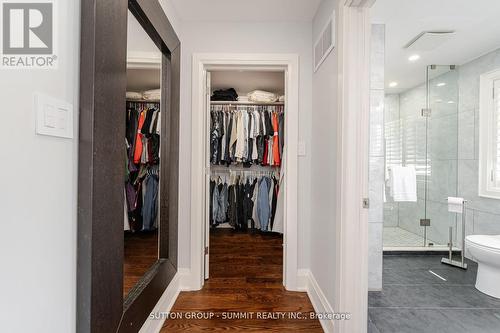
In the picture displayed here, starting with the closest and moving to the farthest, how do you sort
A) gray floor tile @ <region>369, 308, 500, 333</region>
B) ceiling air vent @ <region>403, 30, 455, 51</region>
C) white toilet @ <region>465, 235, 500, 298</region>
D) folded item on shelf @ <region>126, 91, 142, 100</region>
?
folded item on shelf @ <region>126, 91, 142, 100</region>
gray floor tile @ <region>369, 308, 500, 333</region>
white toilet @ <region>465, 235, 500, 298</region>
ceiling air vent @ <region>403, 30, 455, 51</region>

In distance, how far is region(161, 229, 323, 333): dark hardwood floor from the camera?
164 cm

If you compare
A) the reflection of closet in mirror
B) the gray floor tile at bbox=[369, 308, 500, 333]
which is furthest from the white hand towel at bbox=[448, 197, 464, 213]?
the reflection of closet in mirror

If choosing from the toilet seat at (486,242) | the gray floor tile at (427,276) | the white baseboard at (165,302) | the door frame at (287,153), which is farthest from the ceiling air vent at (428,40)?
the white baseboard at (165,302)

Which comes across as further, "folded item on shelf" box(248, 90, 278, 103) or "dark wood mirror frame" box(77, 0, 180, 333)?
"folded item on shelf" box(248, 90, 278, 103)

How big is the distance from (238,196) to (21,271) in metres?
2.92

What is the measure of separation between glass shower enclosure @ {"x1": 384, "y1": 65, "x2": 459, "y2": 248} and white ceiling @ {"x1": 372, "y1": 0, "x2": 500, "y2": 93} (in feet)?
1.15

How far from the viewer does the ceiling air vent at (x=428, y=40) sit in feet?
7.47

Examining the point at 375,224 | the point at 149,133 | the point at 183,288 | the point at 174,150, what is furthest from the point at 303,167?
the point at 183,288

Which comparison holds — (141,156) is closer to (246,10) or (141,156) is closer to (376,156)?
(246,10)

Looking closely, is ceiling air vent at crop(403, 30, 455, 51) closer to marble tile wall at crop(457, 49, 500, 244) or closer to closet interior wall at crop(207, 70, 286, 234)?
marble tile wall at crop(457, 49, 500, 244)

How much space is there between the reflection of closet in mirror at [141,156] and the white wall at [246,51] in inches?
14.8

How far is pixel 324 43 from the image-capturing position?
1723 mm

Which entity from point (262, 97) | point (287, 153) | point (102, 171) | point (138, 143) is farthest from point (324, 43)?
point (262, 97)

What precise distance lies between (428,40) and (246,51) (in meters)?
1.81
